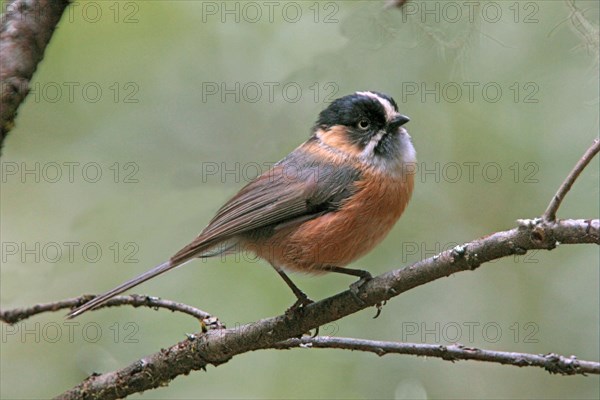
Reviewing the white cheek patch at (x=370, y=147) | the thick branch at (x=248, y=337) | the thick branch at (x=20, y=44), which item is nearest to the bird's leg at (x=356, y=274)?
the thick branch at (x=248, y=337)

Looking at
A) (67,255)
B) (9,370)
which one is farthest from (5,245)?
(9,370)

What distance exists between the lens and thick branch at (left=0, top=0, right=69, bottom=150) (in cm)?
240

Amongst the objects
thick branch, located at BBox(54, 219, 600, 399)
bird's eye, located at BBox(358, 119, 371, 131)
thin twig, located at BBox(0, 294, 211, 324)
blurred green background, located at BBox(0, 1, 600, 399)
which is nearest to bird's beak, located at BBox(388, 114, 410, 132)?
bird's eye, located at BBox(358, 119, 371, 131)

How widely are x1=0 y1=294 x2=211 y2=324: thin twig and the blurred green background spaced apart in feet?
3.76

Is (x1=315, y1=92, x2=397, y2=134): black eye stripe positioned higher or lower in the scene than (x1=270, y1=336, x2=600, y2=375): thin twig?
higher

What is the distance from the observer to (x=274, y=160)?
5.85 meters

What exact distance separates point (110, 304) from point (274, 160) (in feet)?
7.82

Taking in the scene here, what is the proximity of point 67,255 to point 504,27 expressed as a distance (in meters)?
3.63

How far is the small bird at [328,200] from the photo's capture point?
4191 millimetres

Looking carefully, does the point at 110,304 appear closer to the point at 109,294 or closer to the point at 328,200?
the point at 109,294

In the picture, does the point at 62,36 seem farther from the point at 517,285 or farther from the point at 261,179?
the point at 517,285

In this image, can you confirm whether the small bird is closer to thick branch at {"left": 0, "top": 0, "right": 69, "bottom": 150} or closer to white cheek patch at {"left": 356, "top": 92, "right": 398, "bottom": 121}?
white cheek patch at {"left": 356, "top": 92, "right": 398, "bottom": 121}

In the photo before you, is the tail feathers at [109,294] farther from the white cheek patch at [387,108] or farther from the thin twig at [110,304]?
the white cheek patch at [387,108]

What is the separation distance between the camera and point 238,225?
14.7 feet
